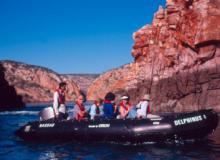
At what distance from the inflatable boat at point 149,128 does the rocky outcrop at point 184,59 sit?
38.5ft

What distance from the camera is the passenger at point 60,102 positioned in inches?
750

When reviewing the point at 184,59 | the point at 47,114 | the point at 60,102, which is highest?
the point at 184,59

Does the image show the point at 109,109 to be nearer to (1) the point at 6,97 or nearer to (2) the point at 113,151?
(2) the point at 113,151

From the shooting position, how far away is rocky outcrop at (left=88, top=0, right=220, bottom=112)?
31438mm

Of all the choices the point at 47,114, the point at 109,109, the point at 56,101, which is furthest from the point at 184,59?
the point at 56,101

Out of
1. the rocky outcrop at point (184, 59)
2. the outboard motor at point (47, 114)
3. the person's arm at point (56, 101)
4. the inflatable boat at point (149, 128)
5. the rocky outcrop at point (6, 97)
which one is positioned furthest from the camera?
the rocky outcrop at point (6, 97)

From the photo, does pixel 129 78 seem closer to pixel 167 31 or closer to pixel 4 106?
pixel 167 31

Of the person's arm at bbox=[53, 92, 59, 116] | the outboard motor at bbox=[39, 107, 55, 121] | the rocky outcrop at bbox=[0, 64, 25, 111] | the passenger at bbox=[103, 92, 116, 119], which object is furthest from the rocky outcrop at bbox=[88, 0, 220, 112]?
the rocky outcrop at bbox=[0, 64, 25, 111]

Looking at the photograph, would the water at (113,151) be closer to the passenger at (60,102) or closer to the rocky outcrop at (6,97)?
the passenger at (60,102)

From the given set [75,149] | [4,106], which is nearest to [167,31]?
[75,149]

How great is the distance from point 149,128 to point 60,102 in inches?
189

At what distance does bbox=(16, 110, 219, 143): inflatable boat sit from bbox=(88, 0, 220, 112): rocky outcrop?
11.7 m

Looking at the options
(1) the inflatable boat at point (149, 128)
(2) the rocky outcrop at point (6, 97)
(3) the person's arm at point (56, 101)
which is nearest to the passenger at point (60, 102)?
(3) the person's arm at point (56, 101)

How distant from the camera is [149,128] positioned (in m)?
17.3
